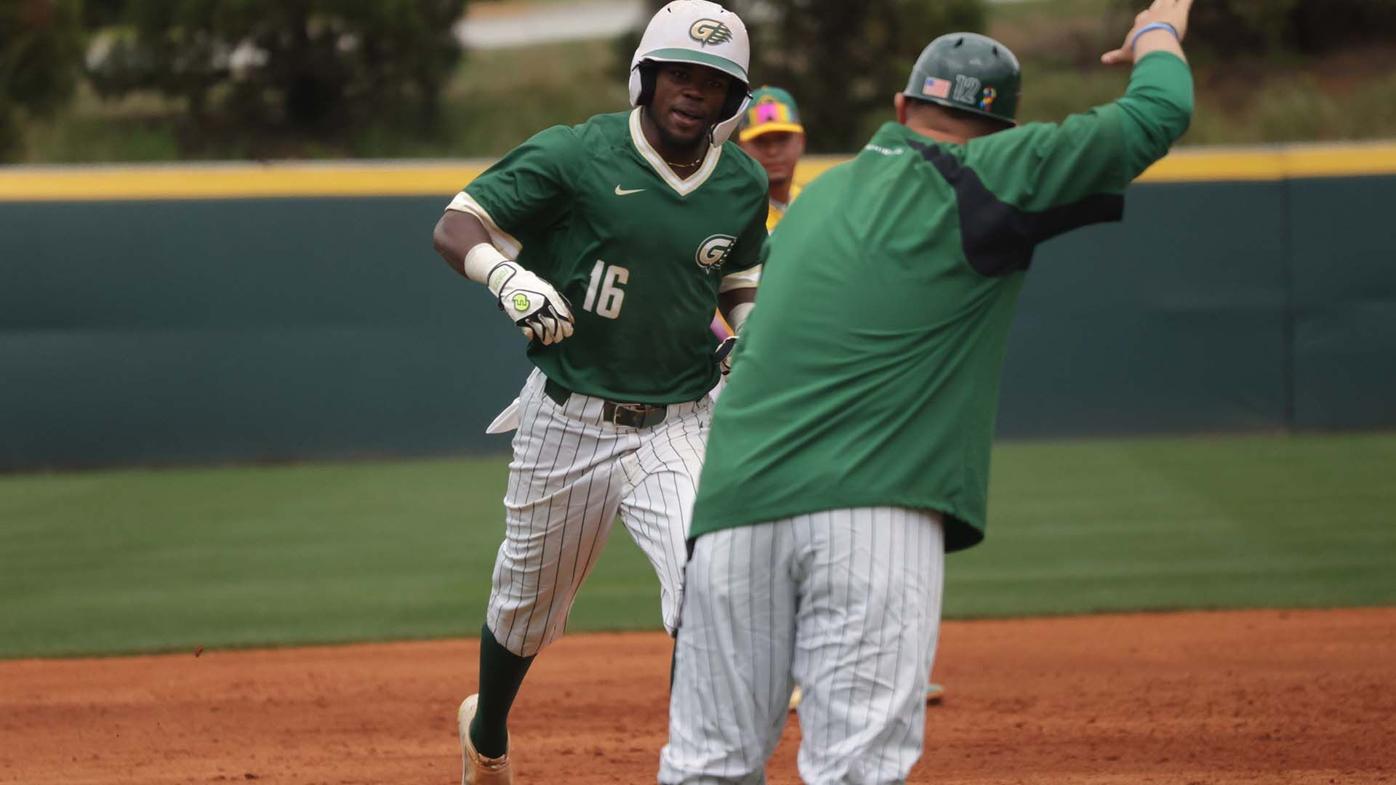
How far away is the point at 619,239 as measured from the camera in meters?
4.25

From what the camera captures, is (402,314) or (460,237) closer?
(460,237)

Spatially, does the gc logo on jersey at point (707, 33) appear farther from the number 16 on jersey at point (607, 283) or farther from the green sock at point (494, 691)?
the green sock at point (494, 691)

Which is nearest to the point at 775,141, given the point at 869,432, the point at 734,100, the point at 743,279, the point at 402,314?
the point at 743,279

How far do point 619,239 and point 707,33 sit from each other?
56 centimetres

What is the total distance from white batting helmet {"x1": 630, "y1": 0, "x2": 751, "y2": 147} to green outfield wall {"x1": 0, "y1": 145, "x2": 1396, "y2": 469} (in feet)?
25.2

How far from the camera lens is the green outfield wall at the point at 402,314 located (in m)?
11.8

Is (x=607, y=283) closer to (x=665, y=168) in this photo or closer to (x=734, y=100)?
(x=665, y=168)

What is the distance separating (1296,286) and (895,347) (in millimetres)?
9843

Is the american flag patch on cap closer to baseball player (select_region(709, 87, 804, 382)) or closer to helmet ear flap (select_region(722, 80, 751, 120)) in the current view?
helmet ear flap (select_region(722, 80, 751, 120))

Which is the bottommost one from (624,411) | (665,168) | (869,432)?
(624,411)

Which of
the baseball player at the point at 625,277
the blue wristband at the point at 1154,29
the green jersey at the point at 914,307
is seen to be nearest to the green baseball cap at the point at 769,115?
the baseball player at the point at 625,277

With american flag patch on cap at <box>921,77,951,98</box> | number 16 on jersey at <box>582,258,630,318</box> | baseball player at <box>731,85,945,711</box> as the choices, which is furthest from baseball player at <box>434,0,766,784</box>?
baseball player at <box>731,85,945,711</box>

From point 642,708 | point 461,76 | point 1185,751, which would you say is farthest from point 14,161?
point 1185,751

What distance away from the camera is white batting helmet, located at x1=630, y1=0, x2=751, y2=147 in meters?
4.24
